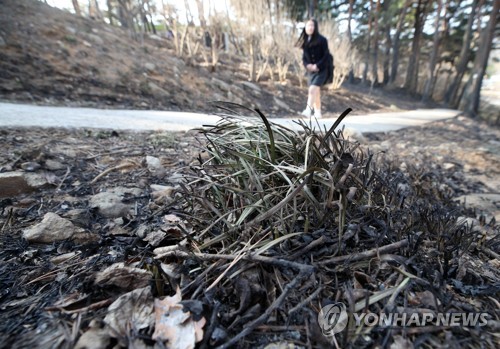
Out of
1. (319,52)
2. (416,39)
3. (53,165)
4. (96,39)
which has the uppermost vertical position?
(416,39)

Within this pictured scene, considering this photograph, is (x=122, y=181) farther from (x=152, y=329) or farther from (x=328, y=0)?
(x=328, y=0)

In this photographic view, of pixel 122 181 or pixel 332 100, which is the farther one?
pixel 332 100

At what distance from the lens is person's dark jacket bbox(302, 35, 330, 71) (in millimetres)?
4794

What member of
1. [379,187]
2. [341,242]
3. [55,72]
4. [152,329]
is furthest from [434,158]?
[55,72]

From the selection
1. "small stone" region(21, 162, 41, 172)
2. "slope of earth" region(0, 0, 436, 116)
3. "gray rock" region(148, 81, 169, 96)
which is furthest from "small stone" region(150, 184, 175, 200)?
"gray rock" region(148, 81, 169, 96)

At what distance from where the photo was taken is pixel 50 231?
0.87 meters

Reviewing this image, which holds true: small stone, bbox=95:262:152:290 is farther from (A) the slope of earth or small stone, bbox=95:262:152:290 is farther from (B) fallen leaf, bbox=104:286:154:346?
(A) the slope of earth

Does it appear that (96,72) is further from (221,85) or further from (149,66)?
(221,85)

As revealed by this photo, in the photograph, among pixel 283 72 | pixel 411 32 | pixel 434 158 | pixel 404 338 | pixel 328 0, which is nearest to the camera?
pixel 404 338

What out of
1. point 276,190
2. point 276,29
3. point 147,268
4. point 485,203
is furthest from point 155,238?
point 276,29

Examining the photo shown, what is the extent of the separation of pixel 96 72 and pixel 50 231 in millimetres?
4278

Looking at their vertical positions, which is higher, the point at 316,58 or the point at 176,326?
the point at 316,58

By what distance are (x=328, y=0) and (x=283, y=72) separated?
38.7 ft

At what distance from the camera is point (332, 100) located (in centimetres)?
859
